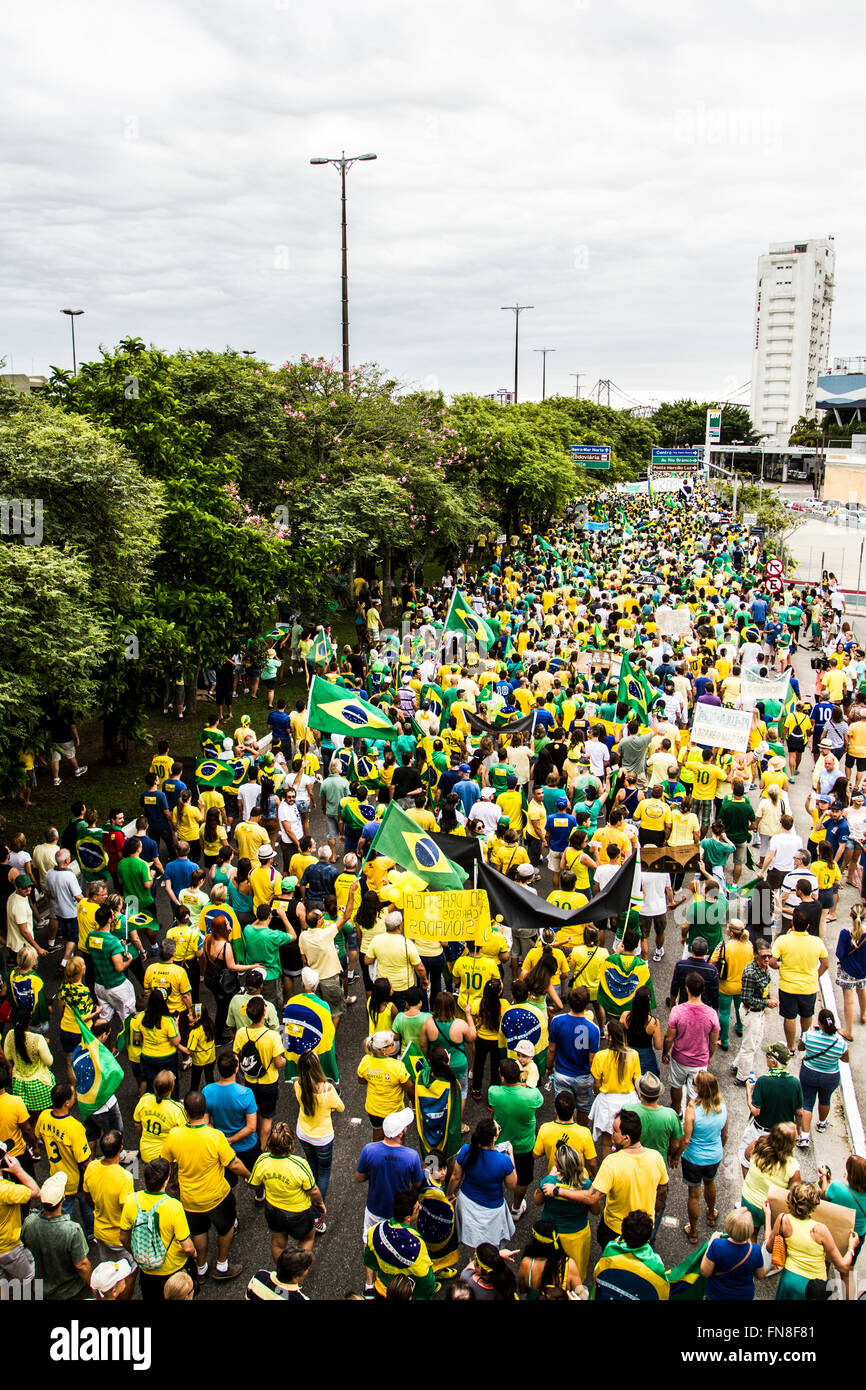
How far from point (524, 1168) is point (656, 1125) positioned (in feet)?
3.30

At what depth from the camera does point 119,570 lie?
1231 centimetres

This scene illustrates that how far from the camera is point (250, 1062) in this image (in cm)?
604

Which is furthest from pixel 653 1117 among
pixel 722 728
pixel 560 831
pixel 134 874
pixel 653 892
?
pixel 722 728

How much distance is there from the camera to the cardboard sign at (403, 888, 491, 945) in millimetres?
7145

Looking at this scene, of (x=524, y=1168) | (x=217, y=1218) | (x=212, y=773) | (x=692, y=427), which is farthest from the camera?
(x=692, y=427)

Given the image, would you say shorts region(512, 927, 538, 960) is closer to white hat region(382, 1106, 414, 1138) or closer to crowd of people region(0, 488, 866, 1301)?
crowd of people region(0, 488, 866, 1301)

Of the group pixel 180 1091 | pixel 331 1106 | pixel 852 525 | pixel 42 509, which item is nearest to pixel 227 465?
pixel 42 509

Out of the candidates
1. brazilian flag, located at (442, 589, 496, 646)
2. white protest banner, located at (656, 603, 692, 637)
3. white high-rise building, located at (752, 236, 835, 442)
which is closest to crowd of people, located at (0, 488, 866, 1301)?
brazilian flag, located at (442, 589, 496, 646)

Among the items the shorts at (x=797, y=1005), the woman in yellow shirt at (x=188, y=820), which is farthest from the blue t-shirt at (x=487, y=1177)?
the woman in yellow shirt at (x=188, y=820)

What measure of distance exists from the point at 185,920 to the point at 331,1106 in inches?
115

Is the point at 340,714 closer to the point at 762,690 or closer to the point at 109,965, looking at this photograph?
the point at 109,965

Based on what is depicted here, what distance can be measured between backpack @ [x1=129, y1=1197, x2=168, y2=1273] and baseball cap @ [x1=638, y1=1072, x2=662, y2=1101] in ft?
8.42

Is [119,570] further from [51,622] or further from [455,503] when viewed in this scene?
[455,503]

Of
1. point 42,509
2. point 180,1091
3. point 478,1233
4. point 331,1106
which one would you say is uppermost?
point 42,509
